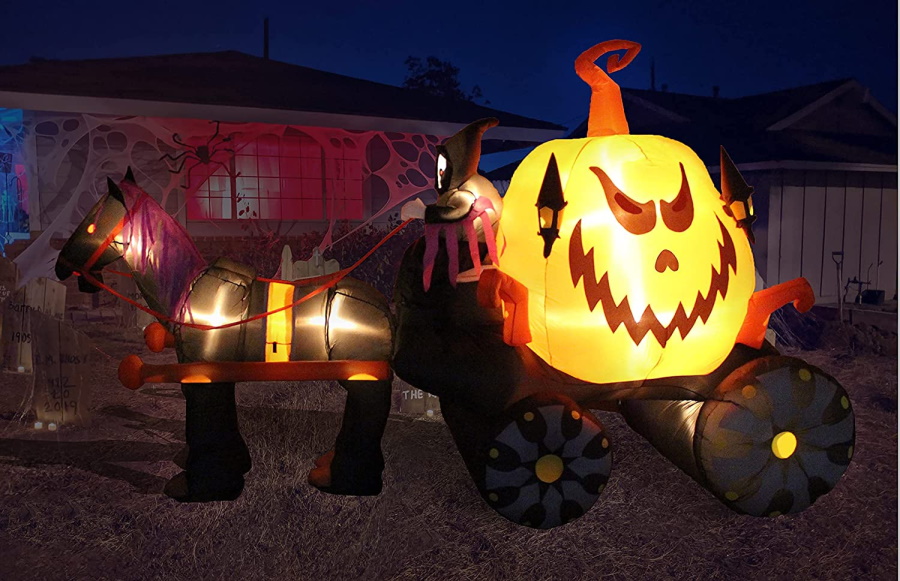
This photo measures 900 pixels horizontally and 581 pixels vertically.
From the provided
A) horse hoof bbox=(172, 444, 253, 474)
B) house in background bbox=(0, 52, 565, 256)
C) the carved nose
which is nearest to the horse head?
horse hoof bbox=(172, 444, 253, 474)

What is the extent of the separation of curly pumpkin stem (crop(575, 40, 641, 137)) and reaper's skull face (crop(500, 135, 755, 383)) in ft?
0.69

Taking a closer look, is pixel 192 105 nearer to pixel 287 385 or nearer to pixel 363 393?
pixel 287 385

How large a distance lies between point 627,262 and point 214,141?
848cm

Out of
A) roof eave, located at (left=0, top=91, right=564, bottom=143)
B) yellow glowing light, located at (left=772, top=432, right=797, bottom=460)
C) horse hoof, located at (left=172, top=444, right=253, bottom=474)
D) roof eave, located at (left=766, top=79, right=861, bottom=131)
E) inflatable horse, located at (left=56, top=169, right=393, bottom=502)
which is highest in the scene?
roof eave, located at (left=766, top=79, right=861, bottom=131)

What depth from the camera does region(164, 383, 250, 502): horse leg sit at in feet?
11.3

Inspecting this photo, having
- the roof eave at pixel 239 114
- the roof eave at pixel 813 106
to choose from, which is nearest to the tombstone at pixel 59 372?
the roof eave at pixel 239 114

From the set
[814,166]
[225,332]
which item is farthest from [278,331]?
[814,166]

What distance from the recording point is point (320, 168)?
10.6 meters

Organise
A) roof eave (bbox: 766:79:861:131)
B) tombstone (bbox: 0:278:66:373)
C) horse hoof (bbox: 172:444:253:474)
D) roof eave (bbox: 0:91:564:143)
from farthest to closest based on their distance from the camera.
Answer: roof eave (bbox: 766:79:861:131)
roof eave (bbox: 0:91:564:143)
tombstone (bbox: 0:278:66:373)
horse hoof (bbox: 172:444:253:474)

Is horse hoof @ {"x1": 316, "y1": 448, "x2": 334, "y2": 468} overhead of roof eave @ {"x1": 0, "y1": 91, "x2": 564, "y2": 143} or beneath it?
beneath

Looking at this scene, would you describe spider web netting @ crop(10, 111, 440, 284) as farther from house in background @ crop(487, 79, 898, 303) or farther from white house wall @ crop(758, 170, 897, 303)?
white house wall @ crop(758, 170, 897, 303)

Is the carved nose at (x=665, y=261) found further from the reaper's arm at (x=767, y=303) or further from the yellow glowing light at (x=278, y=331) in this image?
the yellow glowing light at (x=278, y=331)

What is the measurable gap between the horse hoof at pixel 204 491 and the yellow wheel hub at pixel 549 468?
1694 mm

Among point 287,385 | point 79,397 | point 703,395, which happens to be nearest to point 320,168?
point 287,385
